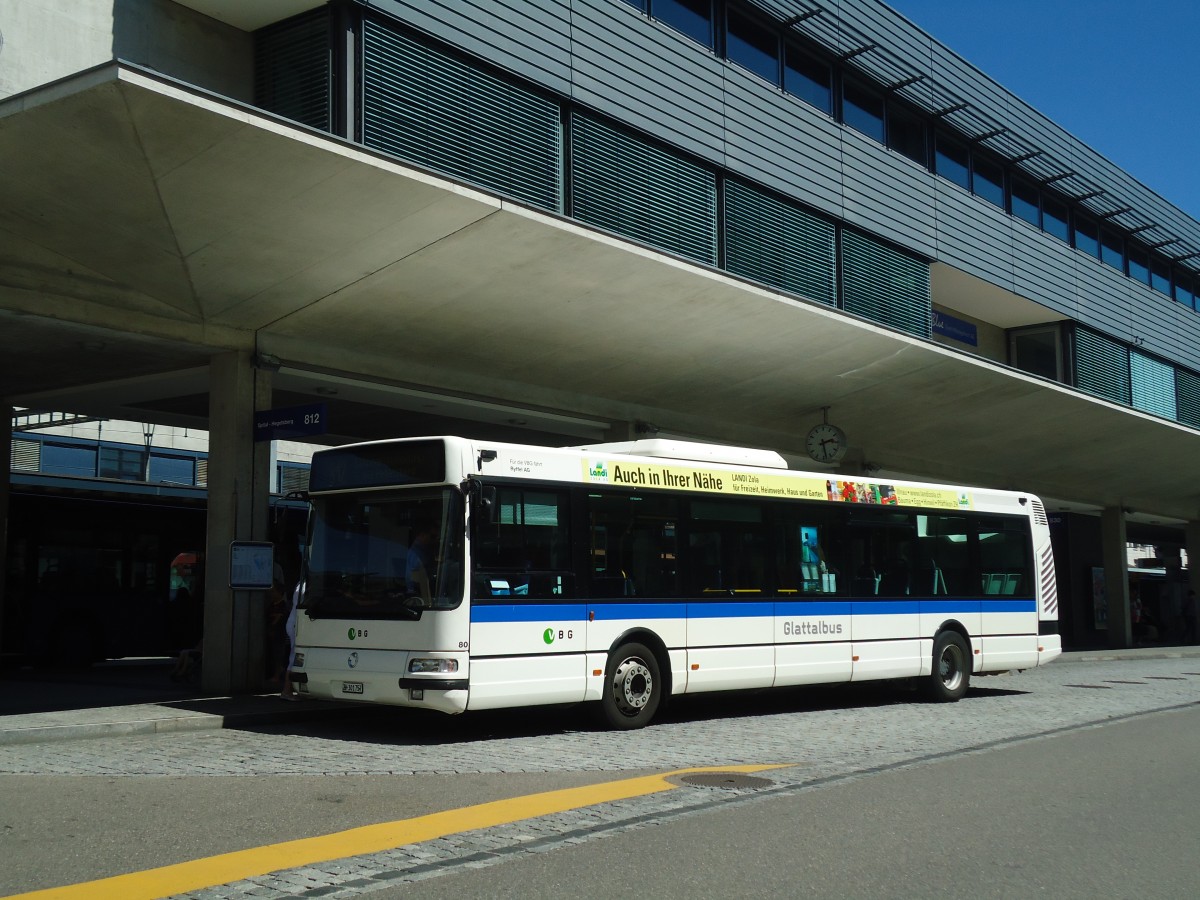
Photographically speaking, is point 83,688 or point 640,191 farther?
point 640,191

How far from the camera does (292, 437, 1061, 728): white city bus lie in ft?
38.2

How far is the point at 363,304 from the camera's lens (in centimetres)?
1559

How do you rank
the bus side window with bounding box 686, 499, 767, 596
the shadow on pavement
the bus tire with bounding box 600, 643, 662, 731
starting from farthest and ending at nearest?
1. the shadow on pavement
2. the bus side window with bounding box 686, 499, 767, 596
3. the bus tire with bounding box 600, 643, 662, 731

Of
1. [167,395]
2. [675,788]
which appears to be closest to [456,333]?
[167,395]

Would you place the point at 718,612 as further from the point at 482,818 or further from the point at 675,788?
the point at 482,818

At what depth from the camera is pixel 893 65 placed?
24.9 m

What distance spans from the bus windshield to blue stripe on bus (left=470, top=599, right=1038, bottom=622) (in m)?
0.50

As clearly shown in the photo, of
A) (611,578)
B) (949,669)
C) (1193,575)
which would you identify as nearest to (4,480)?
(611,578)

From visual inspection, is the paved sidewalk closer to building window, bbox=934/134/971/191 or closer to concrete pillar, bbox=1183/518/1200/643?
building window, bbox=934/134/971/191

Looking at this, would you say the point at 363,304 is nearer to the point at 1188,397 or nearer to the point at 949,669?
the point at 949,669

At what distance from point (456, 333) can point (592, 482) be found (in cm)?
497

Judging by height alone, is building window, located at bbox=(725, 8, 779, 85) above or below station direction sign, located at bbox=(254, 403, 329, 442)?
above

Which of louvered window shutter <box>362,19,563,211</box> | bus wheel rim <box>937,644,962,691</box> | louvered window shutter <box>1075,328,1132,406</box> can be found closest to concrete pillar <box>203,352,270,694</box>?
louvered window shutter <box>362,19,563,211</box>

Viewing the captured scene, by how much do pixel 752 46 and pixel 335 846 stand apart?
17.8 m
